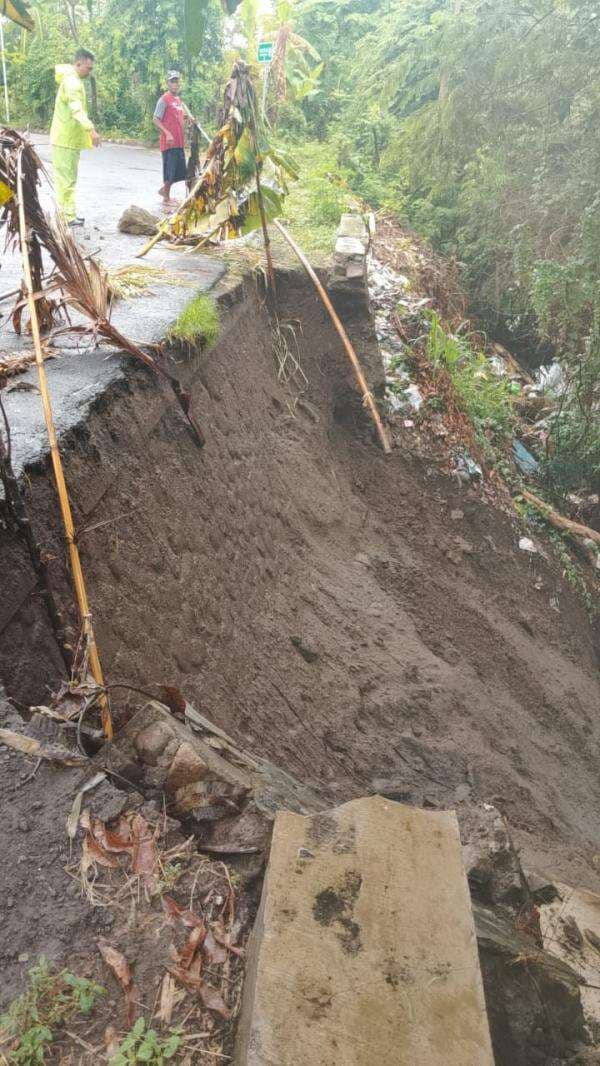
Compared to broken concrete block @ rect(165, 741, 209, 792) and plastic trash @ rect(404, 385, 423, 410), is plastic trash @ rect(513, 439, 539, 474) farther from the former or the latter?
broken concrete block @ rect(165, 741, 209, 792)

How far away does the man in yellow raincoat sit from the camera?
696 cm

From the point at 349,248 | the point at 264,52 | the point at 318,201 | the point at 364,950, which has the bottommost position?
the point at 364,950

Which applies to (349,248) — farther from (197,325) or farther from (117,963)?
(117,963)

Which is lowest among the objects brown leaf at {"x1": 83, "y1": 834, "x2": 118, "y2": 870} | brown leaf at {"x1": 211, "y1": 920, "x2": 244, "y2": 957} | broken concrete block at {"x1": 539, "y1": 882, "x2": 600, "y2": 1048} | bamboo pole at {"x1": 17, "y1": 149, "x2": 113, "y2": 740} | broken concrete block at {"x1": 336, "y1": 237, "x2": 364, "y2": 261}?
broken concrete block at {"x1": 539, "y1": 882, "x2": 600, "y2": 1048}

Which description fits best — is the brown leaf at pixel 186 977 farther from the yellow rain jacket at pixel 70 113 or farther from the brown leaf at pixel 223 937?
the yellow rain jacket at pixel 70 113

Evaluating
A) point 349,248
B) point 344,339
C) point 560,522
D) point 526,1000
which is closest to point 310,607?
point 344,339

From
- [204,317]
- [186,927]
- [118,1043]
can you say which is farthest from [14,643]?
[204,317]

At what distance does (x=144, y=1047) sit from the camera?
1613mm

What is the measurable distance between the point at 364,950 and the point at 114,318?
3847mm

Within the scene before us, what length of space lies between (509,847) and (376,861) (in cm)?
126

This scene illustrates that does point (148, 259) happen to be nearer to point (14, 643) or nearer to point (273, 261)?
point (273, 261)

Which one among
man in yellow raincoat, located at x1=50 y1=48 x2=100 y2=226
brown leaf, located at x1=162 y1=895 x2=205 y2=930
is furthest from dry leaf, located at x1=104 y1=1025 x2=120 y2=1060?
man in yellow raincoat, located at x1=50 y1=48 x2=100 y2=226

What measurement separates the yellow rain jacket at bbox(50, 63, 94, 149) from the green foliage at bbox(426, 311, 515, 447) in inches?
151

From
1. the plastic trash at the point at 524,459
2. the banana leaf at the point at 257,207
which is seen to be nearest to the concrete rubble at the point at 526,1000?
the banana leaf at the point at 257,207
